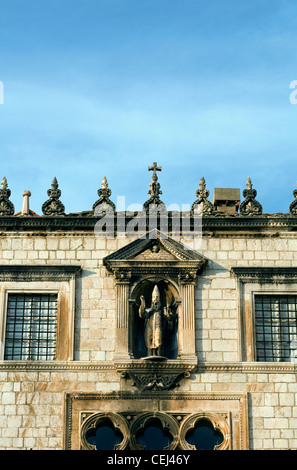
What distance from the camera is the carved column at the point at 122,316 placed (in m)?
28.3

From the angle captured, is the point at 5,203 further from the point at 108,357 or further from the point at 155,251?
the point at 108,357

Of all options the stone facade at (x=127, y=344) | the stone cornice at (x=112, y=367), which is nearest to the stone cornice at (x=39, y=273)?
the stone facade at (x=127, y=344)

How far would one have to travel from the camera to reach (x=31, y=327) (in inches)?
1138

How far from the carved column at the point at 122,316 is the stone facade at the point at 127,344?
33 mm

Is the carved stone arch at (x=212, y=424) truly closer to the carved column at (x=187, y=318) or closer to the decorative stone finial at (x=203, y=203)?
the carved column at (x=187, y=318)

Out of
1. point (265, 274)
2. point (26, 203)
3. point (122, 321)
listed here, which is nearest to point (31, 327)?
point (122, 321)

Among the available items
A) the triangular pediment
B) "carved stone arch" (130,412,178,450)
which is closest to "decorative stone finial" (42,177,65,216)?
the triangular pediment

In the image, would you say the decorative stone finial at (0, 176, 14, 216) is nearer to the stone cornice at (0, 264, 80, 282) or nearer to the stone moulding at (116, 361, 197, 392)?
the stone cornice at (0, 264, 80, 282)

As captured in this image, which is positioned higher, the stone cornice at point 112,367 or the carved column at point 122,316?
the carved column at point 122,316

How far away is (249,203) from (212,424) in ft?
18.4

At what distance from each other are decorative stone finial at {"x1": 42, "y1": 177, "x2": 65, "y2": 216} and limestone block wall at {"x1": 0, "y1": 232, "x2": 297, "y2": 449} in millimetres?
586

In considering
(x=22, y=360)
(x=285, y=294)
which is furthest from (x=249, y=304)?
(x=22, y=360)

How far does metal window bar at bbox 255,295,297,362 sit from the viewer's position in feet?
94.2
